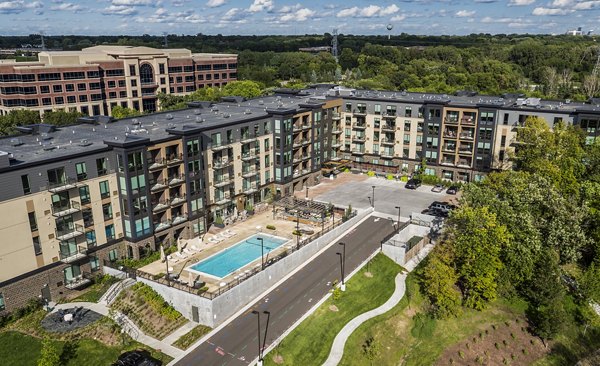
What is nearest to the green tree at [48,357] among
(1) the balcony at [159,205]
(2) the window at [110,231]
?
(2) the window at [110,231]

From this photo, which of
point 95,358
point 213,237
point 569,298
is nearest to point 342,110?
point 213,237

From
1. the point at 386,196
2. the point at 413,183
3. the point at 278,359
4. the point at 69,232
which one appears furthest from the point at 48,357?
the point at 413,183

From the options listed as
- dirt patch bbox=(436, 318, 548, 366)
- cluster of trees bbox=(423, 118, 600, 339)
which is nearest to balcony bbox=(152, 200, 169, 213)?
cluster of trees bbox=(423, 118, 600, 339)

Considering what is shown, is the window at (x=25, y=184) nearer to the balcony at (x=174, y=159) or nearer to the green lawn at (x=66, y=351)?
the green lawn at (x=66, y=351)

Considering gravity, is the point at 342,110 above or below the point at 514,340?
above

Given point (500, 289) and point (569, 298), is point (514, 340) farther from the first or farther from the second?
point (569, 298)

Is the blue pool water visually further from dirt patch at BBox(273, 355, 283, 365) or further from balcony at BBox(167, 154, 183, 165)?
dirt patch at BBox(273, 355, 283, 365)
